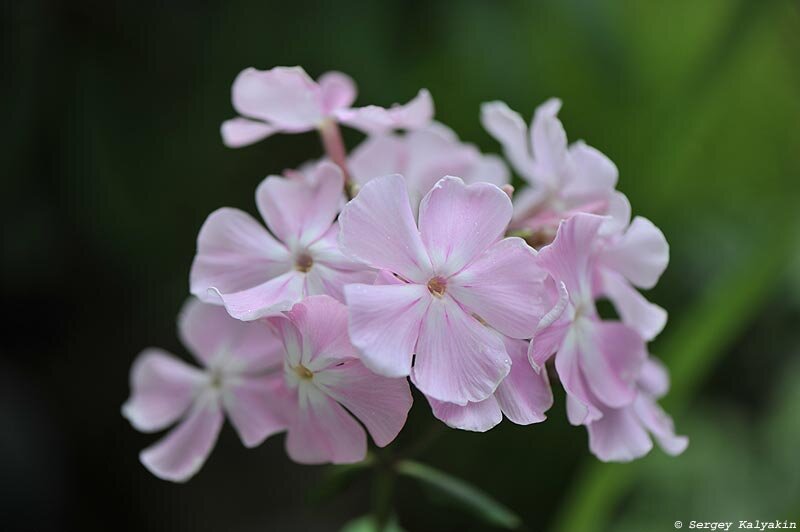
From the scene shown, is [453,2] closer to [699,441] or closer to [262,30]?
[262,30]

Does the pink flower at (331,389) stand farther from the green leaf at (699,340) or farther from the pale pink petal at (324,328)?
the green leaf at (699,340)

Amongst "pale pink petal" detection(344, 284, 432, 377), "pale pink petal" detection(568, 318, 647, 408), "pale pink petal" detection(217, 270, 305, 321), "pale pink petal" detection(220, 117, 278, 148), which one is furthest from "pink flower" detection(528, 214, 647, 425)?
"pale pink petal" detection(220, 117, 278, 148)

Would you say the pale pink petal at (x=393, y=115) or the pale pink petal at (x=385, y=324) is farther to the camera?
the pale pink petal at (x=393, y=115)

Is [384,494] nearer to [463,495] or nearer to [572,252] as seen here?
[463,495]

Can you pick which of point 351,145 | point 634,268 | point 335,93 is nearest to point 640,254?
point 634,268

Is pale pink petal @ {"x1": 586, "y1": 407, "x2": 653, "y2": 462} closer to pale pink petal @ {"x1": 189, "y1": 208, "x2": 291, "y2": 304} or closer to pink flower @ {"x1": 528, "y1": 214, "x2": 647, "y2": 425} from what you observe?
pink flower @ {"x1": 528, "y1": 214, "x2": 647, "y2": 425}

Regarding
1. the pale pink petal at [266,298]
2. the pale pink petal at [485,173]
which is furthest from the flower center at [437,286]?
the pale pink petal at [485,173]
